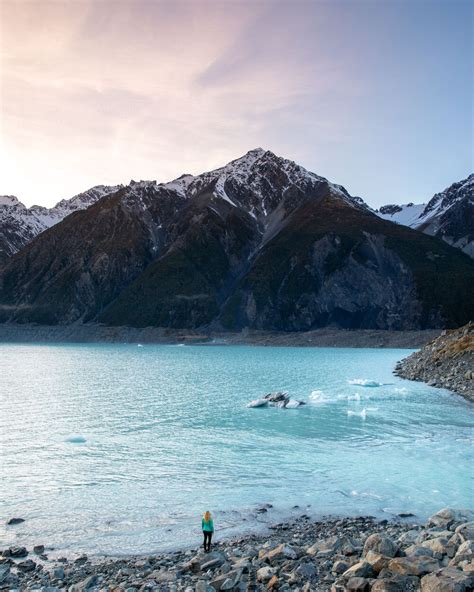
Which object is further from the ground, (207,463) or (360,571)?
(360,571)

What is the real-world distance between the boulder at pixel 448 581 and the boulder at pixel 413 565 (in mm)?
402

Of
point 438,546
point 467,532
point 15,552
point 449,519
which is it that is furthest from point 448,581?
point 15,552

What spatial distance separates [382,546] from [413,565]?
1.24 m

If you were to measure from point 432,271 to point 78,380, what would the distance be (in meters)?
167

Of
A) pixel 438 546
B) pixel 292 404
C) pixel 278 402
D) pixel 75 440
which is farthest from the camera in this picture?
pixel 278 402

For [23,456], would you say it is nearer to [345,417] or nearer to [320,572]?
[320,572]

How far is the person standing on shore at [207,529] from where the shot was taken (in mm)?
13719

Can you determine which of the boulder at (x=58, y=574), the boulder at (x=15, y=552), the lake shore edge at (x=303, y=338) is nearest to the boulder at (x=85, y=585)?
the boulder at (x=58, y=574)

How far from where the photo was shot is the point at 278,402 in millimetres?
40531

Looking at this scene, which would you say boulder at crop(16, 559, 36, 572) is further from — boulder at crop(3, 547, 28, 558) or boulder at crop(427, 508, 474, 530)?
boulder at crop(427, 508, 474, 530)

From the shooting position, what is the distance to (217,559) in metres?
12.5

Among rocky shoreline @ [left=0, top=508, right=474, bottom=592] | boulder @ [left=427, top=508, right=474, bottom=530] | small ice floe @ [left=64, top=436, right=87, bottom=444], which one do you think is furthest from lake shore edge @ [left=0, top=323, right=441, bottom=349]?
rocky shoreline @ [left=0, top=508, right=474, bottom=592]

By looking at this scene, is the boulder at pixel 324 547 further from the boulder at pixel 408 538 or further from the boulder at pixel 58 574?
the boulder at pixel 58 574

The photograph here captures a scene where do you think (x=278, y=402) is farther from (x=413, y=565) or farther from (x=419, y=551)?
(x=413, y=565)
